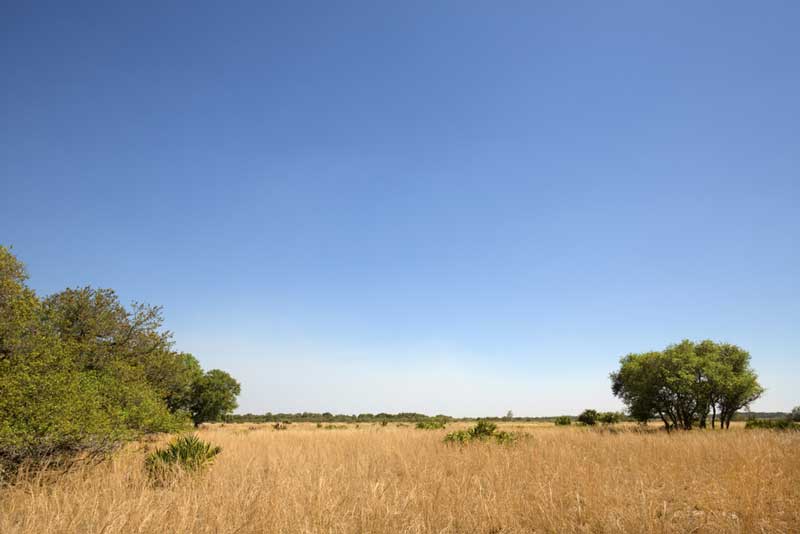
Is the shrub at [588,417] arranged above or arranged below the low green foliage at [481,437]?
below

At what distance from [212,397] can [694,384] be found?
4465cm

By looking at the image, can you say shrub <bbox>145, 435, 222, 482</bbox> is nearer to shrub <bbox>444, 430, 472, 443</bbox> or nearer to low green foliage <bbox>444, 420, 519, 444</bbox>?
shrub <bbox>444, 430, 472, 443</bbox>

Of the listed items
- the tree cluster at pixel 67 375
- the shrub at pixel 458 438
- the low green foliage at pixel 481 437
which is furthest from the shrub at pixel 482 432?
the tree cluster at pixel 67 375

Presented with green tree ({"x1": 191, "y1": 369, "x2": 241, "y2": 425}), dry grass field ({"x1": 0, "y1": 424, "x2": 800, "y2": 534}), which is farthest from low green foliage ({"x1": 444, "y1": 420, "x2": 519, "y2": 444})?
green tree ({"x1": 191, "y1": 369, "x2": 241, "y2": 425})

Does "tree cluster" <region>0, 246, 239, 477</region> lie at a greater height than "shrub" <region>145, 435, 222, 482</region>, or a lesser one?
greater

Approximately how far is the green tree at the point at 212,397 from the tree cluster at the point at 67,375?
27881 millimetres

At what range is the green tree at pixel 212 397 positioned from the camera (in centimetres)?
4412

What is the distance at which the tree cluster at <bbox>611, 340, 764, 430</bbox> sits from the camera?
2845cm

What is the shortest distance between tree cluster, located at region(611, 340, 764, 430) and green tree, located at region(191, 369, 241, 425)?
134ft

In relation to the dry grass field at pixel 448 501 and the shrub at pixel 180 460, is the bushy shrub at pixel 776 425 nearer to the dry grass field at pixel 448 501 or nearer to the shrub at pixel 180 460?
the dry grass field at pixel 448 501

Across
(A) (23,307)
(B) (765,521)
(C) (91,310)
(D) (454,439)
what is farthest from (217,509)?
(C) (91,310)

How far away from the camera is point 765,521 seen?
530 centimetres

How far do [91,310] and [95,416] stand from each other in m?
9.91

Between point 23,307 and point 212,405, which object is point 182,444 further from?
point 212,405
